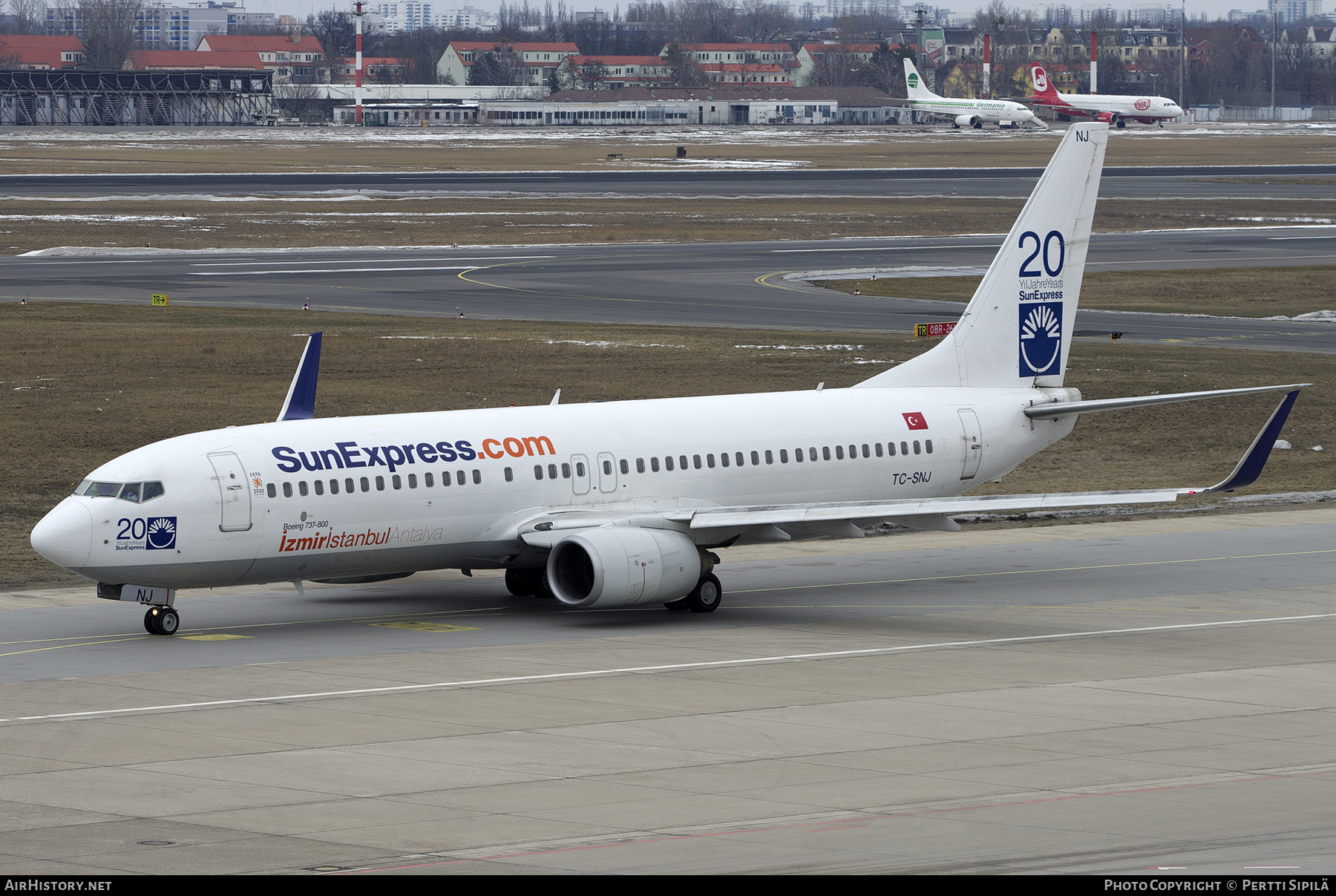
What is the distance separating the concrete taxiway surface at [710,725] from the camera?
1972cm

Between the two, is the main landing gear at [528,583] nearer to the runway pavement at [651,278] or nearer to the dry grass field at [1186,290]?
the runway pavement at [651,278]

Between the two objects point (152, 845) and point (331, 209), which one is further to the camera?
point (331, 209)

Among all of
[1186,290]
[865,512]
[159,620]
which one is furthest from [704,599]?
[1186,290]

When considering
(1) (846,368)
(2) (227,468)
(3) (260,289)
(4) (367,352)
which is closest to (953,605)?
(2) (227,468)

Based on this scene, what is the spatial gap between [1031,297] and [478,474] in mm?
14591

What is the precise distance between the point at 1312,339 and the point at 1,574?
5413cm

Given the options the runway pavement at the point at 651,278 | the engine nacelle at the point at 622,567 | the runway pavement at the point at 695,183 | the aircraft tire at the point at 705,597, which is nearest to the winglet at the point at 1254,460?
the aircraft tire at the point at 705,597

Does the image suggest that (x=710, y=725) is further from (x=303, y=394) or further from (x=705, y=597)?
(x=303, y=394)

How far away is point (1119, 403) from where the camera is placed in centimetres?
3850

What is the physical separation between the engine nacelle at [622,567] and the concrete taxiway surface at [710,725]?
768mm

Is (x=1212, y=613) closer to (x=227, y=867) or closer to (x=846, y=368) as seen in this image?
(x=227, y=867)

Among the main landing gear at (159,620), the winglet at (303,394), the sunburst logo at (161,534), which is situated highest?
Result: the winglet at (303,394)

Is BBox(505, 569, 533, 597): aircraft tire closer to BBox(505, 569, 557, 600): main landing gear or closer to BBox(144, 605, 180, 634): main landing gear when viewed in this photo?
BBox(505, 569, 557, 600): main landing gear

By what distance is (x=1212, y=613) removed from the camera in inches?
1431
